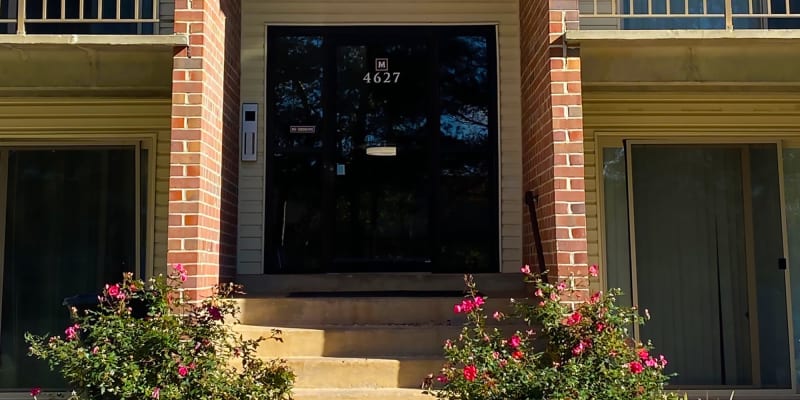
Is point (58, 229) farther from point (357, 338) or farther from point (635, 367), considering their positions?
point (635, 367)

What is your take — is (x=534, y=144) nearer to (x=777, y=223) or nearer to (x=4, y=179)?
(x=777, y=223)

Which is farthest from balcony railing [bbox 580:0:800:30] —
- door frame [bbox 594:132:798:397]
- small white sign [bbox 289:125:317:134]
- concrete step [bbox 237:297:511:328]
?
concrete step [bbox 237:297:511:328]

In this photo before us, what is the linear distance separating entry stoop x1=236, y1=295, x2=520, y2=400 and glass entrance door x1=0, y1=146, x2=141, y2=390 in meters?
1.91

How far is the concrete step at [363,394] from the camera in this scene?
447 centimetres

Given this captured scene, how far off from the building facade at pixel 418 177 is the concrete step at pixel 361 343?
3.38 feet

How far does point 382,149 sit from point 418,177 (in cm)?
41

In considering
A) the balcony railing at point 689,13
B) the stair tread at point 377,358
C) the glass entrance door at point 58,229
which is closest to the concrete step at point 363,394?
the stair tread at point 377,358

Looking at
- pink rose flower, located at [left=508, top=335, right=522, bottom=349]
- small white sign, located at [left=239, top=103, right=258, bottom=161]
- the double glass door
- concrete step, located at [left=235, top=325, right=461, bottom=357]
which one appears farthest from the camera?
the double glass door

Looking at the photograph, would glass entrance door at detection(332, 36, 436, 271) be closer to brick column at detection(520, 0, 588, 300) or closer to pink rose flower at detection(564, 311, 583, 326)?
brick column at detection(520, 0, 588, 300)

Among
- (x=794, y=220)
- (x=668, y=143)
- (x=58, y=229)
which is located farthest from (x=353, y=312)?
(x=794, y=220)

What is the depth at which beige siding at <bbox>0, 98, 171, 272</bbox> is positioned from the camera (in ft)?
20.2

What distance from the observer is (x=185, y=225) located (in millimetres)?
4613

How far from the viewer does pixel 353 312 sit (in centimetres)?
515

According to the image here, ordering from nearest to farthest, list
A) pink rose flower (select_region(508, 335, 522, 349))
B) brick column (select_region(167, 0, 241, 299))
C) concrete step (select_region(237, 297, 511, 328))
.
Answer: pink rose flower (select_region(508, 335, 522, 349)) < brick column (select_region(167, 0, 241, 299)) < concrete step (select_region(237, 297, 511, 328))
